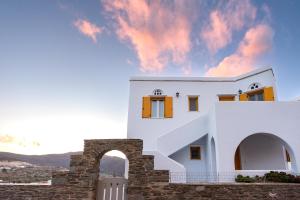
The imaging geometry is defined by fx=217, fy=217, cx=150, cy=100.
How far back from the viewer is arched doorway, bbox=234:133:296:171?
41.8 feet

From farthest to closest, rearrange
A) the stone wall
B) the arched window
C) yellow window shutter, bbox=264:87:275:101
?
the arched window, yellow window shutter, bbox=264:87:275:101, the stone wall

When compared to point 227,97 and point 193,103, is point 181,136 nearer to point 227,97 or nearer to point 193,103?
point 193,103

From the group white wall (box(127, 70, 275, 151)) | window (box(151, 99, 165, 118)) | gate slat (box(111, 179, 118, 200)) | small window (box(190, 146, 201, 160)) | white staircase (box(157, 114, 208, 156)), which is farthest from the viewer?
window (box(151, 99, 165, 118))

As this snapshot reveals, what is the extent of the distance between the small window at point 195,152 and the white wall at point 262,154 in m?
2.56

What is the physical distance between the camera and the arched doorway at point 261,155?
12.7m

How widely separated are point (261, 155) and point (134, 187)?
29.4 ft

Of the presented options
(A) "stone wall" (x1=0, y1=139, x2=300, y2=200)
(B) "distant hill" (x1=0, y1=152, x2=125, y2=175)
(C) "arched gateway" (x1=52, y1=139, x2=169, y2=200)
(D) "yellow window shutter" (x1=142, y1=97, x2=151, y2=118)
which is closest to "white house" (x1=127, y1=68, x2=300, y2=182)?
(D) "yellow window shutter" (x1=142, y1=97, x2=151, y2=118)

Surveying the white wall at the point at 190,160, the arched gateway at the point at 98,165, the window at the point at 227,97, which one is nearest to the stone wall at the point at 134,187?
the arched gateway at the point at 98,165

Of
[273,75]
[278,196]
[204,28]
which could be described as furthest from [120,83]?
[278,196]

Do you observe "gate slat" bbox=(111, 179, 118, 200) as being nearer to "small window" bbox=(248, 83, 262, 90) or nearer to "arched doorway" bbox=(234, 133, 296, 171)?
"arched doorway" bbox=(234, 133, 296, 171)

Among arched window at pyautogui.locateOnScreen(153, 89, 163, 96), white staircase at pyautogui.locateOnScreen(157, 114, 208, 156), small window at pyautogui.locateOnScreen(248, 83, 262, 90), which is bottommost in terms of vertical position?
white staircase at pyautogui.locateOnScreen(157, 114, 208, 156)

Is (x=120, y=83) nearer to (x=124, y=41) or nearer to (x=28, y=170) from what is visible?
(x=124, y=41)

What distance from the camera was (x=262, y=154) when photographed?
1298cm

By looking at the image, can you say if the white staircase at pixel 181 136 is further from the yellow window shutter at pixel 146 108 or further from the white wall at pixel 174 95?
the yellow window shutter at pixel 146 108
